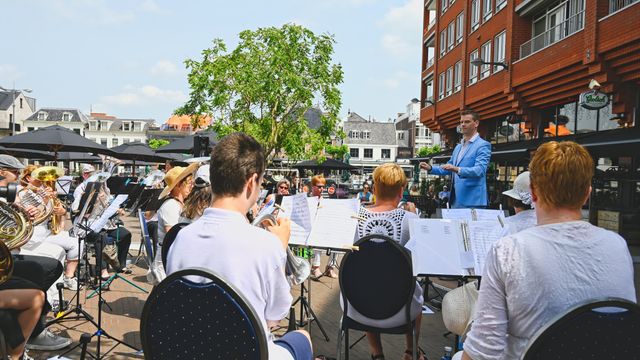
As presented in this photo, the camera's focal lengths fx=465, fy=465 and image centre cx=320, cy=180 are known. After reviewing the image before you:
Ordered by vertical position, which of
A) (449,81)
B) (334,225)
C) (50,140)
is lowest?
(334,225)

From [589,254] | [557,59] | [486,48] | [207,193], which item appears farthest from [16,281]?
[486,48]

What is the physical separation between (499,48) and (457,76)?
5.16 meters

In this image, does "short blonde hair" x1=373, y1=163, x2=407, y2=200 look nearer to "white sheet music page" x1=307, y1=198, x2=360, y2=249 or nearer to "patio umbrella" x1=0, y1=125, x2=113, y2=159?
"white sheet music page" x1=307, y1=198, x2=360, y2=249

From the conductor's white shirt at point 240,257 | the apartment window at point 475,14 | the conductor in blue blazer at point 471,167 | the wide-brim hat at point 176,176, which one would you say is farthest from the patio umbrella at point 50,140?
the apartment window at point 475,14

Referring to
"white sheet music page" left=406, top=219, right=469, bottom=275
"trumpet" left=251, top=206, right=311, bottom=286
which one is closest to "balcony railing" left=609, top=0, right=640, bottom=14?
"white sheet music page" left=406, top=219, right=469, bottom=275

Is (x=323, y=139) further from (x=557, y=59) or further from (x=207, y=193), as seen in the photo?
(x=207, y=193)

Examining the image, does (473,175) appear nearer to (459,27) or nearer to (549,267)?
(549,267)

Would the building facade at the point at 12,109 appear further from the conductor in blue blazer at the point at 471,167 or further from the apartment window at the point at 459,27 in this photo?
the conductor in blue blazer at the point at 471,167

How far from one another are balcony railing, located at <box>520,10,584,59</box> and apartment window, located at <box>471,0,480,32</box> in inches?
235

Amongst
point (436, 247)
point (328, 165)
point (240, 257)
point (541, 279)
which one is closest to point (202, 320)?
point (240, 257)

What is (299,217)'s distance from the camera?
379cm

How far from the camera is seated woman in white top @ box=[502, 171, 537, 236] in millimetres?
3738

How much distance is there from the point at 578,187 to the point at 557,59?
14.5 m

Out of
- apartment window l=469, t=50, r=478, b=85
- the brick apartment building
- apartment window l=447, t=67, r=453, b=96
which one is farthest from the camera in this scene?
apartment window l=447, t=67, r=453, b=96
